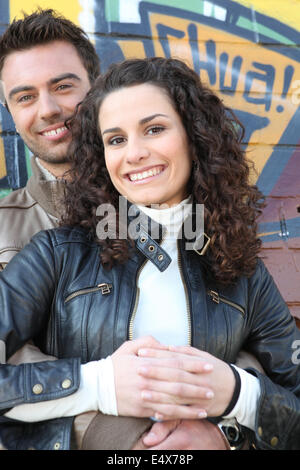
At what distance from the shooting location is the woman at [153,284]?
1.66 m

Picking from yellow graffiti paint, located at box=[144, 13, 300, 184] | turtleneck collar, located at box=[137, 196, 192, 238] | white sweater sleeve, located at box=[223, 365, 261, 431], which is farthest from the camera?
yellow graffiti paint, located at box=[144, 13, 300, 184]

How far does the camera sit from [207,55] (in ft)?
10.9

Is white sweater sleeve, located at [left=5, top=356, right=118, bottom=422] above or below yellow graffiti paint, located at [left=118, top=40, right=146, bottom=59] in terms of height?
below

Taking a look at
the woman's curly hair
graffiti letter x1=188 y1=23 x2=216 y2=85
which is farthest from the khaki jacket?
graffiti letter x1=188 y1=23 x2=216 y2=85

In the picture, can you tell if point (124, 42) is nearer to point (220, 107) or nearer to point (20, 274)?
point (220, 107)

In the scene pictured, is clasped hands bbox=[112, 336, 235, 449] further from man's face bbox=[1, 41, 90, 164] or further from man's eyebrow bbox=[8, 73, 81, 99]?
man's eyebrow bbox=[8, 73, 81, 99]

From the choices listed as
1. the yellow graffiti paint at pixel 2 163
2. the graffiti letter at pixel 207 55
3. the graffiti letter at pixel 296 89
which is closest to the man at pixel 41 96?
the yellow graffiti paint at pixel 2 163

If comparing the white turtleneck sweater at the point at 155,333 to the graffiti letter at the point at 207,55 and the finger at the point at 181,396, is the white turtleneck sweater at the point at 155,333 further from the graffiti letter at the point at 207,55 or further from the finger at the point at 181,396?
the graffiti letter at the point at 207,55

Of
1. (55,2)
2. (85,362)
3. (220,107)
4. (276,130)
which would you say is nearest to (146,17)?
(55,2)

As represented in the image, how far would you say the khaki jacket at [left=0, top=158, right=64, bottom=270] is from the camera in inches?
93.7

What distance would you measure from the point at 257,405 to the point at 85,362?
0.62m

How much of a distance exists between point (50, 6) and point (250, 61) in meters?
1.31

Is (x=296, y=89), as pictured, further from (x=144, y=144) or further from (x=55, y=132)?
(x=144, y=144)

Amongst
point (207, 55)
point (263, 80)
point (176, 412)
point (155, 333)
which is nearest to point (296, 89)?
point (263, 80)
